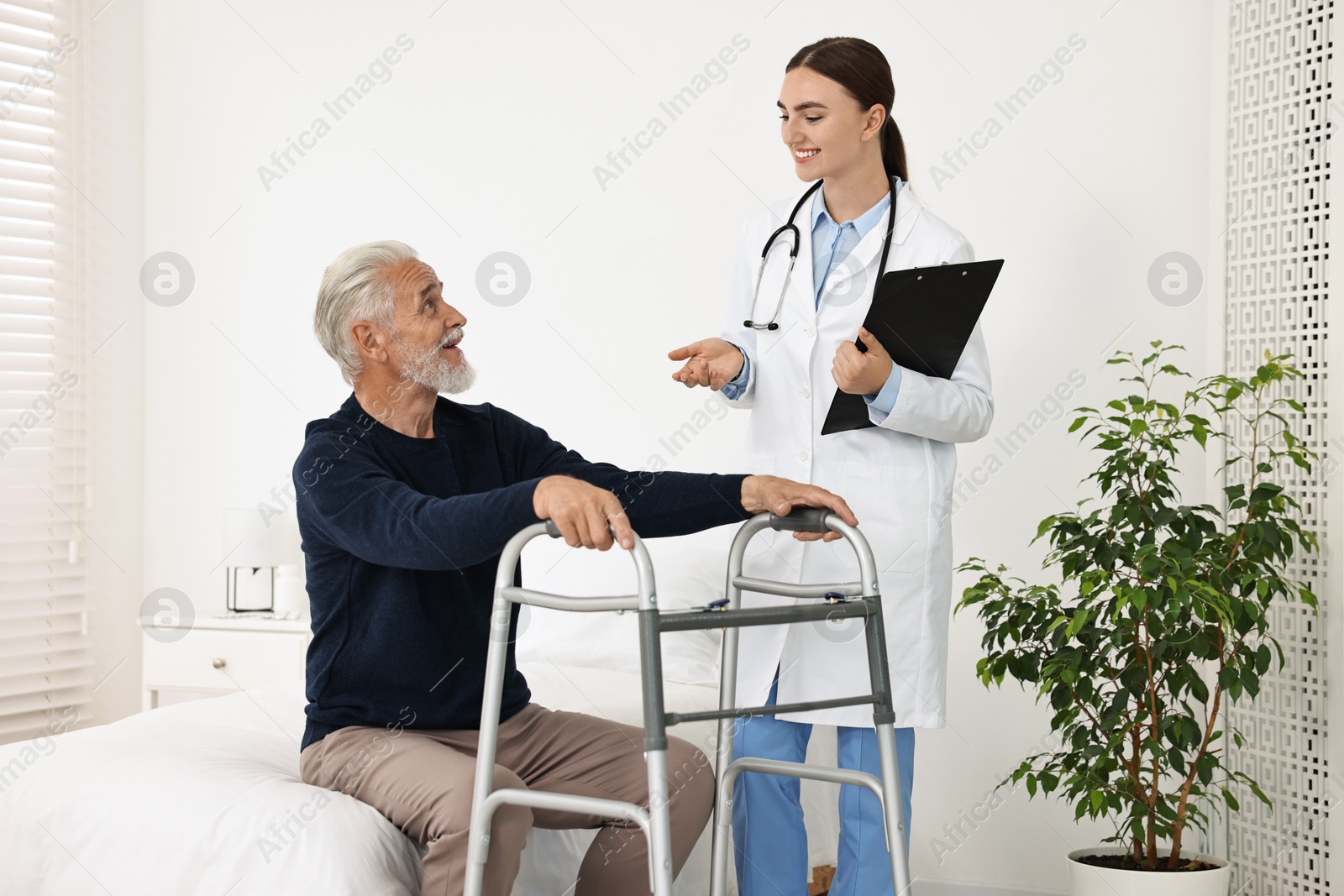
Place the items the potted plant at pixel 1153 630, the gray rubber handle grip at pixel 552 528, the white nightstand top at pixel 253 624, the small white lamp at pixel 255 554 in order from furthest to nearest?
1. the small white lamp at pixel 255 554
2. the white nightstand top at pixel 253 624
3. the potted plant at pixel 1153 630
4. the gray rubber handle grip at pixel 552 528

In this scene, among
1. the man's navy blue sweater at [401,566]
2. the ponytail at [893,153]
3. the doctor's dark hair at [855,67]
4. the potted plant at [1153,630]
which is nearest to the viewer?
the man's navy blue sweater at [401,566]

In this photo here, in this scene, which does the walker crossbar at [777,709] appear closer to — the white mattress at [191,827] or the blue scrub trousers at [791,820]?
the blue scrub trousers at [791,820]

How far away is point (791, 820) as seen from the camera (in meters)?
1.82

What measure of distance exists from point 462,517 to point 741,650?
657 millimetres

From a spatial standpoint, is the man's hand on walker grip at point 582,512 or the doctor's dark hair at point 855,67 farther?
the doctor's dark hair at point 855,67

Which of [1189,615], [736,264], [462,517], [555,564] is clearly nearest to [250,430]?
[555,564]

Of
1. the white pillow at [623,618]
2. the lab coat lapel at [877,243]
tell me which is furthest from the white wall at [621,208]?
the lab coat lapel at [877,243]

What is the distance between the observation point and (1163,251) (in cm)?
282

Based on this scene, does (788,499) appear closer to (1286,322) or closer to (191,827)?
(191,827)

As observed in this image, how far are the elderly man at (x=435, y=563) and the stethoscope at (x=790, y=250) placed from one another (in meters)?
0.35

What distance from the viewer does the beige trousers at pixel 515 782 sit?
1.49 meters

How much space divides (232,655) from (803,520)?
2394 millimetres

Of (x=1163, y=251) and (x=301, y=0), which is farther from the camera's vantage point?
(x=301, y=0)

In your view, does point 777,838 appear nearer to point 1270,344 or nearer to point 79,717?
point 1270,344
